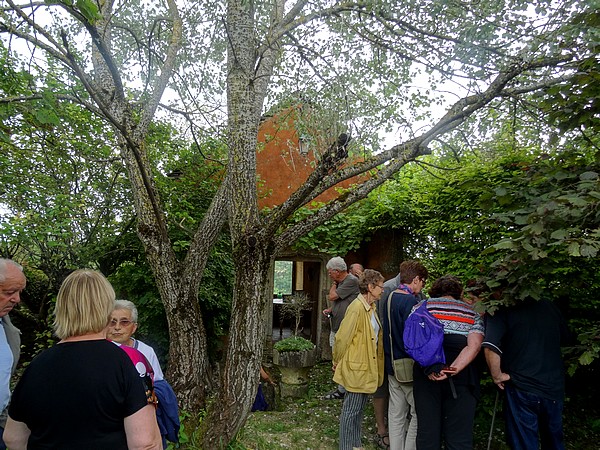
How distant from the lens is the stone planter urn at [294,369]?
6695 mm

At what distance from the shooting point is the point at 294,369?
6801 mm

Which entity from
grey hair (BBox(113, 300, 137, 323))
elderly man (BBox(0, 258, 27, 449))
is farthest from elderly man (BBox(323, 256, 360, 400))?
elderly man (BBox(0, 258, 27, 449))

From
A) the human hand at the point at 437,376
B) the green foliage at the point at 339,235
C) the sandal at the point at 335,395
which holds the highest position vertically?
the green foliage at the point at 339,235

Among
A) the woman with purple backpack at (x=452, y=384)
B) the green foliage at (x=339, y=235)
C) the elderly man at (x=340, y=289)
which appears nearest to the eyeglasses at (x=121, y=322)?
the woman with purple backpack at (x=452, y=384)

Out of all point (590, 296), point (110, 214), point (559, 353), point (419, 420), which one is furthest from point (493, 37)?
point (110, 214)

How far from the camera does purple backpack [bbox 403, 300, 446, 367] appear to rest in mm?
3451

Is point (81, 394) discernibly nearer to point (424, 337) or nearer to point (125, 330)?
point (125, 330)

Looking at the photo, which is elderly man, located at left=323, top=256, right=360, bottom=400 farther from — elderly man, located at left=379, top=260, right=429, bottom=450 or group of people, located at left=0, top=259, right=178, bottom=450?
group of people, located at left=0, top=259, right=178, bottom=450

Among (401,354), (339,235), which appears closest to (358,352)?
(401,354)

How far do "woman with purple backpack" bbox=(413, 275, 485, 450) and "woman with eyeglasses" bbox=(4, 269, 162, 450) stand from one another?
7.89 ft

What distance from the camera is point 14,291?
8.84 feet

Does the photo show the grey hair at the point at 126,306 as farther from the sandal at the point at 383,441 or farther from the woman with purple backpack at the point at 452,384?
the sandal at the point at 383,441

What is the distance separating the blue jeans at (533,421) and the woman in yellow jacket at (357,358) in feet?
3.99

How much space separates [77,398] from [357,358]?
9.31ft
